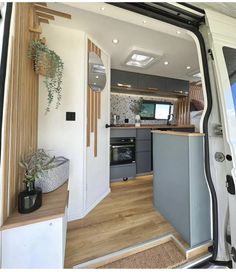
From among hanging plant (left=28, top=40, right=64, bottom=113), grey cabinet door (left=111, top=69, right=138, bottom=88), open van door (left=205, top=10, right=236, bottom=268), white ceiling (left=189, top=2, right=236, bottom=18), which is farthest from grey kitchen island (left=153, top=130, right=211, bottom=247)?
grey cabinet door (left=111, top=69, right=138, bottom=88)

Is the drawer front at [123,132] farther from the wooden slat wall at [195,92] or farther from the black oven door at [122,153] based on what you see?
the wooden slat wall at [195,92]

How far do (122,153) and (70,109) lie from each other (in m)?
1.56

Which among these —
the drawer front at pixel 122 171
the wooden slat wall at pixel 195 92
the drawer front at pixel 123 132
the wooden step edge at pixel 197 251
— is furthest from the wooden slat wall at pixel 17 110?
the wooden slat wall at pixel 195 92

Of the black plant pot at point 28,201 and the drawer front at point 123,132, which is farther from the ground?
the drawer front at point 123,132

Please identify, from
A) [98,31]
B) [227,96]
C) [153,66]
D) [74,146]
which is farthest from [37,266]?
[153,66]

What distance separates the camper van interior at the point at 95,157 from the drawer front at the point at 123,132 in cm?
2

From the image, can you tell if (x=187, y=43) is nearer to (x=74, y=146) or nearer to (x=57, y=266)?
(x=74, y=146)

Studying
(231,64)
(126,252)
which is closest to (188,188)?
(126,252)

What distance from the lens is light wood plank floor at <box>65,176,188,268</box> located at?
131cm

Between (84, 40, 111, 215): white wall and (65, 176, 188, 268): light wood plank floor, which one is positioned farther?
(84, 40, 111, 215): white wall

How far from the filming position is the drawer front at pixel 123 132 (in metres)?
2.88

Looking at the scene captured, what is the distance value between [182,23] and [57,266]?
6.62ft

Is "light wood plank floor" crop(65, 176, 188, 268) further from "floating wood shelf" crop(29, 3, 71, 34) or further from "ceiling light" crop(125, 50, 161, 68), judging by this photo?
"ceiling light" crop(125, 50, 161, 68)

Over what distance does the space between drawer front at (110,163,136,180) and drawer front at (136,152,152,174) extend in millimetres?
147
